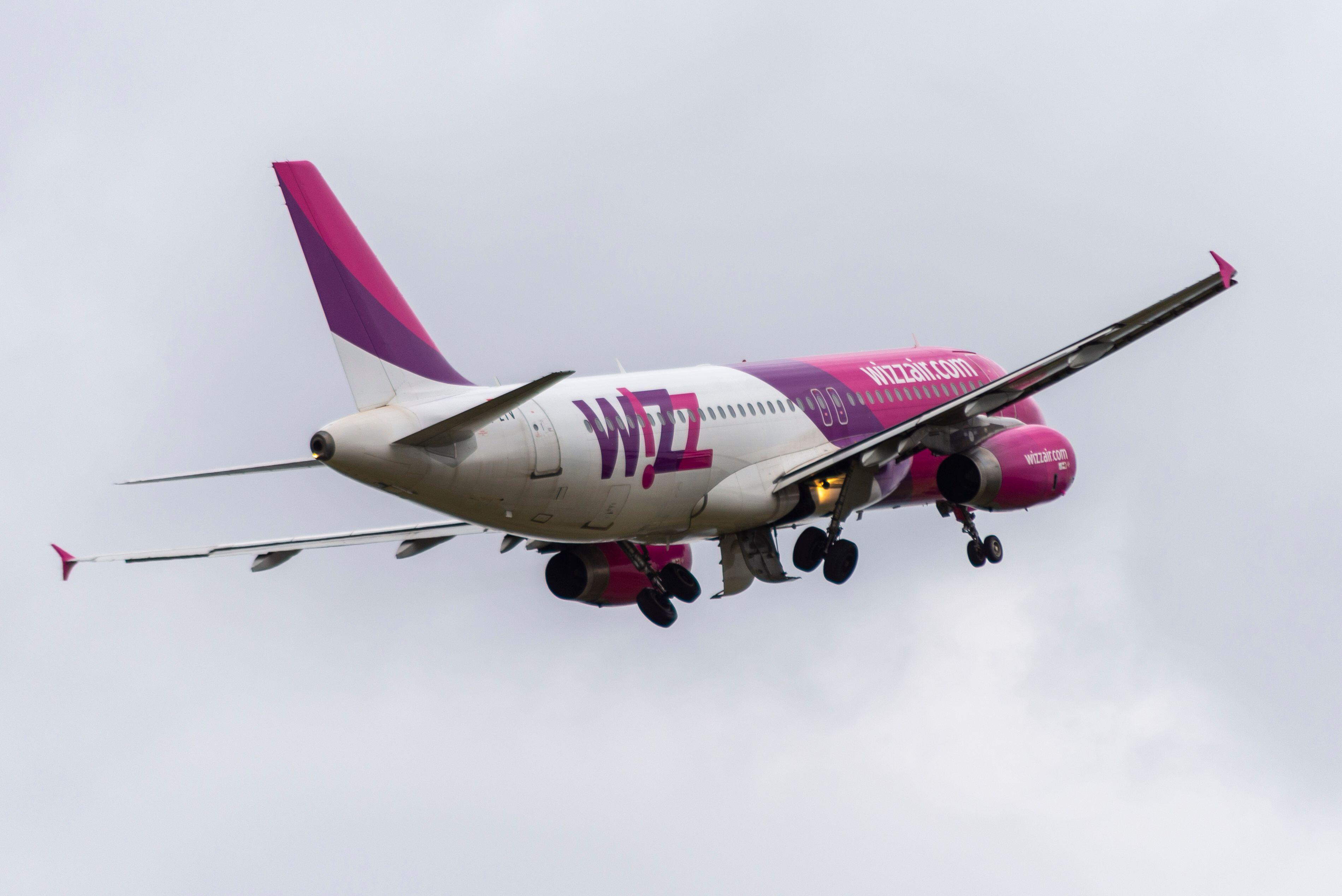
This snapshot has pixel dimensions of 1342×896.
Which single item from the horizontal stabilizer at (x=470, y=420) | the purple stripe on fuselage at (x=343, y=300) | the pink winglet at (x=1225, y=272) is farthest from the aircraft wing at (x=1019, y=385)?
the purple stripe on fuselage at (x=343, y=300)

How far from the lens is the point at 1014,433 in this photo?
44656 millimetres

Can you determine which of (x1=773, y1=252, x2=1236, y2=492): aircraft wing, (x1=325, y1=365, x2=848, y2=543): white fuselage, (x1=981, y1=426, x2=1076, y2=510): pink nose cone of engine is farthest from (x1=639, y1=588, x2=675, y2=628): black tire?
(x1=981, y1=426, x2=1076, y2=510): pink nose cone of engine

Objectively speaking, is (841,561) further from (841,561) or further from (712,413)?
(712,413)

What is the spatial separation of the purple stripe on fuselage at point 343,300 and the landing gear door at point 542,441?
265 cm

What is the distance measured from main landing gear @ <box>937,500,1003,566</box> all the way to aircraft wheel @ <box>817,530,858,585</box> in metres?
3.11

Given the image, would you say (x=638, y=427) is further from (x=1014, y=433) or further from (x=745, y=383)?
(x=1014, y=433)

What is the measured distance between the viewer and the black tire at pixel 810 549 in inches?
1758

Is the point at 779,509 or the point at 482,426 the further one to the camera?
the point at 779,509

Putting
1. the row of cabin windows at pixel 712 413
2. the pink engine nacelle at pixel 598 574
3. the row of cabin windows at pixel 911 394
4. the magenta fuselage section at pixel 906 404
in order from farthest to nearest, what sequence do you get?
the row of cabin windows at pixel 911 394, the pink engine nacelle at pixel 598 574, the magenta fuselage section at pixel 906 404, the row of cabin windows at pixel 712 413

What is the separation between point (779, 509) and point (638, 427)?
4.78 metres

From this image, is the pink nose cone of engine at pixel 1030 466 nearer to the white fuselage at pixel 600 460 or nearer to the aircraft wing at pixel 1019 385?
the aircraft wing at pixel 1019 385

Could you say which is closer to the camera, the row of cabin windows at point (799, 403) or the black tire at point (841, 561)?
the row of cabin windows at point (799, 403)

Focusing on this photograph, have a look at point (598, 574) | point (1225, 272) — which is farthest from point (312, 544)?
point (1225, 272)

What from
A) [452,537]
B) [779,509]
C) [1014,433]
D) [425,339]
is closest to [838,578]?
[779,509]
